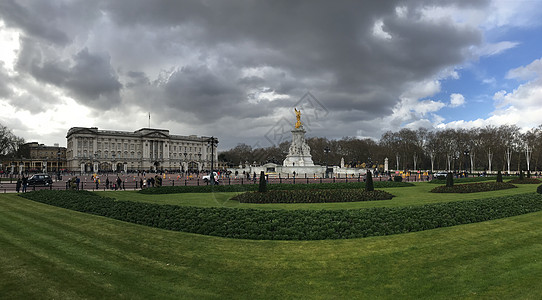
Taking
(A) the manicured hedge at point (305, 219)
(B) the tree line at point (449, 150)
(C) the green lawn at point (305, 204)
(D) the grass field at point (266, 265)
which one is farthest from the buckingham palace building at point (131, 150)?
(D) the grass field at point (266, 265)

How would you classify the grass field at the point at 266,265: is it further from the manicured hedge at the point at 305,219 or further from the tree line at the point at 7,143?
the tree line at the point at 7,143

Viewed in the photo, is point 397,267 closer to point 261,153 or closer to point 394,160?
point 394,160

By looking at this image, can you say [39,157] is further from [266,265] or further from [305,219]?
[266,265]

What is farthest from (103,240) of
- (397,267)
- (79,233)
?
(397,267)

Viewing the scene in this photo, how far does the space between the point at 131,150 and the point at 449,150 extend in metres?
127

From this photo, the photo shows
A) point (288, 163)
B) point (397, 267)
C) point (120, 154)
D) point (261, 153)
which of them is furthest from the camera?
point (261, 153)

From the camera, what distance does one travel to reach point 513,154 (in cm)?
9656

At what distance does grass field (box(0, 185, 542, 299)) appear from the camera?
6867 mm

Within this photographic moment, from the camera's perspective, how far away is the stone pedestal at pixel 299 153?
239 ft

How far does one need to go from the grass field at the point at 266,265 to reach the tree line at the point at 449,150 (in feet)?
224

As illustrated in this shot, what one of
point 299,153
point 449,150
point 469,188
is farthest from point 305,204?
point 449,150

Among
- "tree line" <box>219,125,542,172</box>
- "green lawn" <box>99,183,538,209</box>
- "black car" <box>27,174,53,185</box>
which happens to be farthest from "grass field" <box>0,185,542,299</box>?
"tree line" <box>219,125,542,172</box>

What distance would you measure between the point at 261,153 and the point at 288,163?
347 feet

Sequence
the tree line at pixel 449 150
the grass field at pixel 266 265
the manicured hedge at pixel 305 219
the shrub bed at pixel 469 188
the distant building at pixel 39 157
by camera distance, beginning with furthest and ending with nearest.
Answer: the distant building at pixel 39 157 → the tree line at pixel 449 150 → the shrub bed at pixel 469 188 → the manicured hedge at pixel 305 219 → the grass field at pixel 266 265
